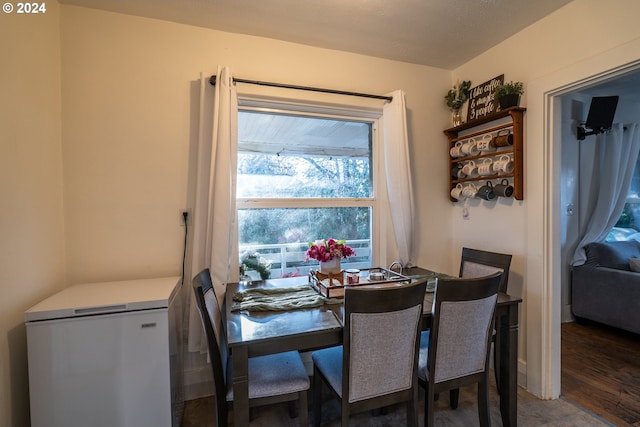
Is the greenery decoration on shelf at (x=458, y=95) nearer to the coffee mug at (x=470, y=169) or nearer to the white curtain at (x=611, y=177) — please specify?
the coffee mug at (x=470, y=169)

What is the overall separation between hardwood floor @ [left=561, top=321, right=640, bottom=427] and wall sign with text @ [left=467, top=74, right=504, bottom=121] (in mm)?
2102

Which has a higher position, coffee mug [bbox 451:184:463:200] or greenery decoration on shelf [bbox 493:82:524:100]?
greenery decoration on shelf [bbox 493:82:524:100]

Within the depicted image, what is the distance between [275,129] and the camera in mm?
2295

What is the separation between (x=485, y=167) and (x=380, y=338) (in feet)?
5.57

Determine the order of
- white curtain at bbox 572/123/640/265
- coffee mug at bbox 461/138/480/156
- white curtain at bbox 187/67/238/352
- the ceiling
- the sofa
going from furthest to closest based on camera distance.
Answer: white curtain at bbox 572/123/640/265, the sofa, coffee mug at bbox 461/138/480/156, white curtain at bbox 187/67/238/352, the ceiling

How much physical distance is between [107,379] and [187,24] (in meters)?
2.20

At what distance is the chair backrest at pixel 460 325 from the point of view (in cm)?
136

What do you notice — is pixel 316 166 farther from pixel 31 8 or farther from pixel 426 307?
pixel 31 8

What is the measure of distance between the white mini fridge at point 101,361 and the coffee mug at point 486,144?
240cm

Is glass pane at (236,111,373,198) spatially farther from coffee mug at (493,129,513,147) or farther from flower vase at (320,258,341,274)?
coffee mug at (493,129,513,147)

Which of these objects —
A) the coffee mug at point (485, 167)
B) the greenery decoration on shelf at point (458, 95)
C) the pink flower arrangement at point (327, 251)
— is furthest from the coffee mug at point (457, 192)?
the pink flower arrangement at point (327, 251)

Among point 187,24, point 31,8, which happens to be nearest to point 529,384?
point 187,24

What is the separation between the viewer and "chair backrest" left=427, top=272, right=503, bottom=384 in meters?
1.36

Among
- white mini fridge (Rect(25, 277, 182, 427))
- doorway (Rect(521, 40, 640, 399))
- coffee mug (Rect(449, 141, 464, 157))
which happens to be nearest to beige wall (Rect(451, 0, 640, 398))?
doorway (Rect(521, 40, 640, 399))
